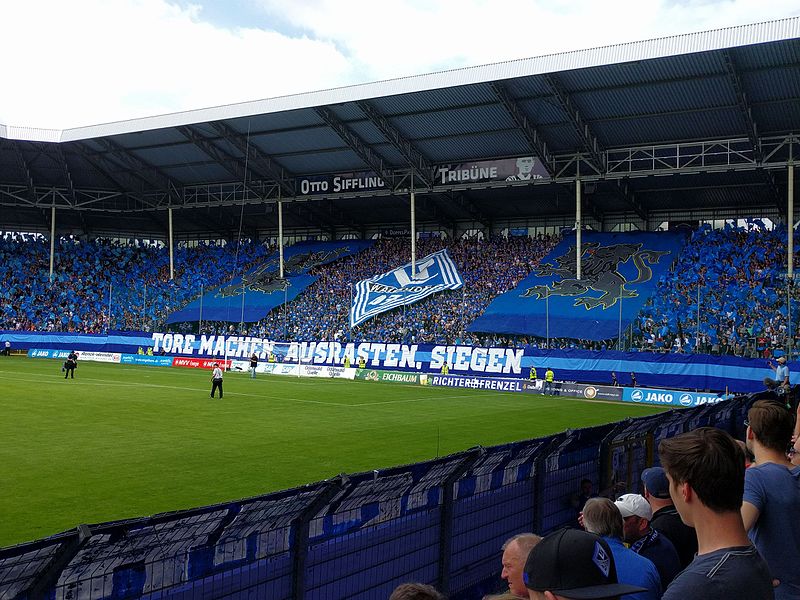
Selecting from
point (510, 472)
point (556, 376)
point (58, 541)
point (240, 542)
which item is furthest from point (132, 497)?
point (556, 376)

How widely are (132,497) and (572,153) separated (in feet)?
127

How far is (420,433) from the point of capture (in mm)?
22859

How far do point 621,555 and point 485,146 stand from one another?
45.3 metres

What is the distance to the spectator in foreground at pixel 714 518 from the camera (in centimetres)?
293

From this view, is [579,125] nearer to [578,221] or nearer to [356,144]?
[578,221]

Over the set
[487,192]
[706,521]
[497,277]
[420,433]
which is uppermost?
[487,192]

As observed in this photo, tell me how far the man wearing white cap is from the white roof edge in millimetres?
32435

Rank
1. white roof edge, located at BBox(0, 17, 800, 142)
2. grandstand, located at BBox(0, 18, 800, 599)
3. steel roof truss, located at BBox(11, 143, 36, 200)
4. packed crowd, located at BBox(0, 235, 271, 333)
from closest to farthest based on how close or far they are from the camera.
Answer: grandstand, located at BBox(0, 18, 800, 599) → white roof edge, located at BBox(0, 17, 800, 142) → steel roof truss, located at BBox(11, 143, 36, 200) → packed crowd, located at BBox(0, 235, 271, 333)

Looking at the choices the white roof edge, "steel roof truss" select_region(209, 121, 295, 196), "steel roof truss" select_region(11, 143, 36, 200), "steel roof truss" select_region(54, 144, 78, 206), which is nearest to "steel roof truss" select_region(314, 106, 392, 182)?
the white roof edge

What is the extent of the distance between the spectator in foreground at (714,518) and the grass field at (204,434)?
9827 mm

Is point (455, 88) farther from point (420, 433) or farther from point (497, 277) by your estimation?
point (420, 433)

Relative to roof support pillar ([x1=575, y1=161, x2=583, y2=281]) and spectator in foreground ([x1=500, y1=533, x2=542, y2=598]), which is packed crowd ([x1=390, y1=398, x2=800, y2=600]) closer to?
spectator in foreground ([x1=500, y1=533, x2=542, y2=598])

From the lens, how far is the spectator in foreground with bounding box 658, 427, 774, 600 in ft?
9.62

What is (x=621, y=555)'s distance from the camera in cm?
427
